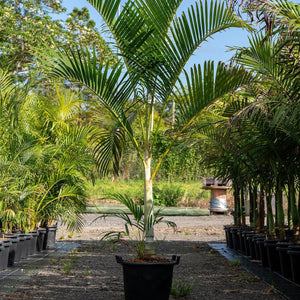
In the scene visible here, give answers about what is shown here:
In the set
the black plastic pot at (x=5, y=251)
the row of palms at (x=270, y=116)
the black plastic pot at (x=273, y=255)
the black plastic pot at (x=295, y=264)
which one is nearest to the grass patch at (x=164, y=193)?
the row of palms at (x=270, y=116)

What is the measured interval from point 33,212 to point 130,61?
329 cm

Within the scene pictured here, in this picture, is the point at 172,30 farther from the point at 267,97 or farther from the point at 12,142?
the point at 12,142

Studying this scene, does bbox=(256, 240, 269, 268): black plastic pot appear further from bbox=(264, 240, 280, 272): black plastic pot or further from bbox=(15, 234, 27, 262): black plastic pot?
bbox=(15, 234, 27, 262): black plastic pot

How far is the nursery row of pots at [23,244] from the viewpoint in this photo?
17.7 ft

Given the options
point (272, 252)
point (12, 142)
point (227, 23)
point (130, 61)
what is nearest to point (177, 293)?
point (272, 252)

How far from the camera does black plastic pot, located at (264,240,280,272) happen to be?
5461 millimetres

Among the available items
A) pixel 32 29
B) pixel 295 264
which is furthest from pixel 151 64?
pixel 32 29

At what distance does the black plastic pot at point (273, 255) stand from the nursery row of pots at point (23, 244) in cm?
285

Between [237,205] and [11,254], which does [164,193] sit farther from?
[11,254]

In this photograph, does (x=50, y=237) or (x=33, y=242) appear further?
(x=50, y=237)

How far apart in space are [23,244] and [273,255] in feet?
10.3

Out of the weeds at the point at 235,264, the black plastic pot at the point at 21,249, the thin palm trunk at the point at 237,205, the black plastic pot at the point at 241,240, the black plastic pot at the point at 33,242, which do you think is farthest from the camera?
the thin palm trunk at the point at 237,205

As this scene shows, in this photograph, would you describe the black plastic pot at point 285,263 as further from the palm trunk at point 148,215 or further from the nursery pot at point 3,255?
the nursery pot at point 3,255

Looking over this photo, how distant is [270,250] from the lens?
5.52 m
